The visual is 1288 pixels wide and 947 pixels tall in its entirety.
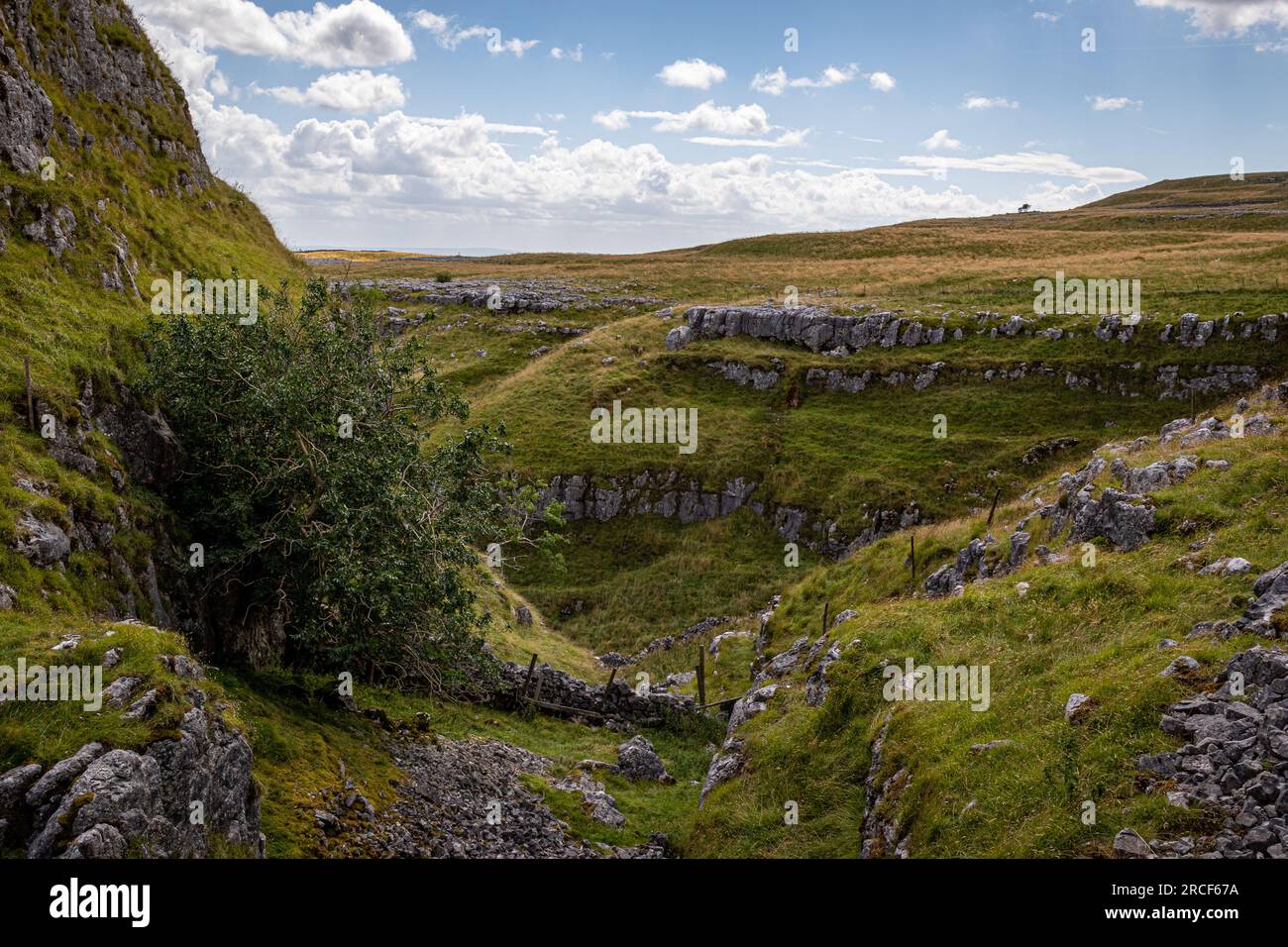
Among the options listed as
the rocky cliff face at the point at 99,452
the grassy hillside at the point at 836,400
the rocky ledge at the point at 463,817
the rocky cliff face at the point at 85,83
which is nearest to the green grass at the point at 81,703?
the rocky cliff face at the point at 99,452

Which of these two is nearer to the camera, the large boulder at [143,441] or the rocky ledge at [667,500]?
the large boulder at [143,441]

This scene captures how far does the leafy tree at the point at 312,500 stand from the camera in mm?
18188

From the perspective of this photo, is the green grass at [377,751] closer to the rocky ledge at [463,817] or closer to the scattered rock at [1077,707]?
the rocky ledge at [463,817]

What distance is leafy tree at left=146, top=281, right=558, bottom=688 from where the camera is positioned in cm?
1819

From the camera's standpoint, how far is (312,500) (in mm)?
18828

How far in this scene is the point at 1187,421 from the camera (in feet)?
98.3

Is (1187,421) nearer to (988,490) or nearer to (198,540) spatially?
(988,490)

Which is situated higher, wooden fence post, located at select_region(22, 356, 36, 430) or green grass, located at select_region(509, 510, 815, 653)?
wooden fence post, located at select_region(22, 356, 36, 430)

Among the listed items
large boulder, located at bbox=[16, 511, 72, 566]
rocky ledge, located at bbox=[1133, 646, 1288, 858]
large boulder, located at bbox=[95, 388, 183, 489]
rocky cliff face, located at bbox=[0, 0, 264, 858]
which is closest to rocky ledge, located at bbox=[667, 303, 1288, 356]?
rocky cliff face, located at bbox=[0, 0, 264, 858]

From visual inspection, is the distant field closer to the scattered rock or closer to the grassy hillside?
the grassy hillside

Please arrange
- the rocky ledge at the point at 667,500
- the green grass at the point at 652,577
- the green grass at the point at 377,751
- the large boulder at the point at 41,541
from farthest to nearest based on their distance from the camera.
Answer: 1. the rocky ledge at the point at 667,500
2. the green grass at the point at 652,577
3. the green grass at the point at 377,751
4. the large boulder at the point at 41,541

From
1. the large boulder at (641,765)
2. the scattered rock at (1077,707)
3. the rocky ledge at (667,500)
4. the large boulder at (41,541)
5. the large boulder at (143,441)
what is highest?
the large boulder at (143,441)

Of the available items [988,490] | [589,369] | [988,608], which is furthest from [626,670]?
[589,369]

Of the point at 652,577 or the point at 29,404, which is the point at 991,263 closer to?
the point at 652,577
